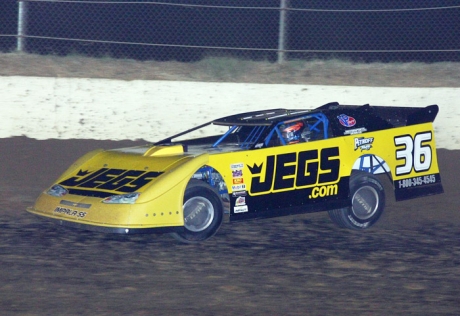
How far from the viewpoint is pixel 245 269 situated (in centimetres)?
707

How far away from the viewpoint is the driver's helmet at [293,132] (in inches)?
346

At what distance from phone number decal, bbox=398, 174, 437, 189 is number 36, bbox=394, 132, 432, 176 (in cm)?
9

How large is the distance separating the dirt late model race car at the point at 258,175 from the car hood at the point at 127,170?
0.04 ft

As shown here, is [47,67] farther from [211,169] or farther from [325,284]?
[325,284]

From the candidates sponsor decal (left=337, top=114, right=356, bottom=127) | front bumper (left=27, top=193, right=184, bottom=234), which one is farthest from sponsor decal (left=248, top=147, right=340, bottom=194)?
front bumper (left=27, top=193, right=184, bottom=234)

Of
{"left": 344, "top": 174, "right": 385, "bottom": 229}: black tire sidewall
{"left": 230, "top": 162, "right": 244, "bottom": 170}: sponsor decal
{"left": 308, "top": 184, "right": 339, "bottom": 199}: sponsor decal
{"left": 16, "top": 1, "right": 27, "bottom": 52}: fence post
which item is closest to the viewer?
{"left": 230, "top": 162, "right": 244, "bottom": 170}: sponsor decal

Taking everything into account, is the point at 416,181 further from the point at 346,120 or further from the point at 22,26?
the point at 22,26

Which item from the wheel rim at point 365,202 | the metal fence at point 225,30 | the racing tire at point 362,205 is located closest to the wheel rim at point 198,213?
the racing tire at point 362,205

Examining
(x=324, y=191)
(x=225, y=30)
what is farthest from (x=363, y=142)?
(x=225, y=30)

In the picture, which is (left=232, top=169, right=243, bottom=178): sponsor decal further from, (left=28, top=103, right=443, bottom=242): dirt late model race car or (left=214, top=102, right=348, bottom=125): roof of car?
(left=214, top=102, right=348, bottom=125): roof of car

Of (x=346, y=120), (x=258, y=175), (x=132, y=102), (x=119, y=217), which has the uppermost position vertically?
(x=132, y=102)

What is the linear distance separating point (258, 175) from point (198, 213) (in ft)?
2.43

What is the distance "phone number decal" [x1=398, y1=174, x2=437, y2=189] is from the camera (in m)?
9.23

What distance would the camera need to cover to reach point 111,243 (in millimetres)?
7980
